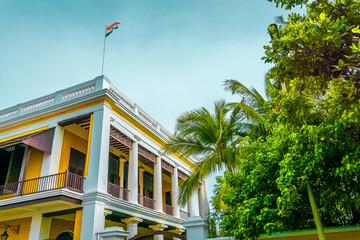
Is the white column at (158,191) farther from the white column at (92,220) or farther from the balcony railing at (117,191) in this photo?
the white column at (92,220)

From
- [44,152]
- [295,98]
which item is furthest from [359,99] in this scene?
[44,152]

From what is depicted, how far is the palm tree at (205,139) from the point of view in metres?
9.53

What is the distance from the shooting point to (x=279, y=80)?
212 inches

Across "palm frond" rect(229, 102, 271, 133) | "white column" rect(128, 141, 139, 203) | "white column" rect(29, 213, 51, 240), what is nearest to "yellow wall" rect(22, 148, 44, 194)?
"white column" rect(29, 213, 51, 240)

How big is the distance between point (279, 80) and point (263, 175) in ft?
6.33

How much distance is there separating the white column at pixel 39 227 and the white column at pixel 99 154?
2.35 m

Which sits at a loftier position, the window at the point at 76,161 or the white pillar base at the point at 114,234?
the window at the point at 76,161

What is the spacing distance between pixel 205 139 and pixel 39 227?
284 inches

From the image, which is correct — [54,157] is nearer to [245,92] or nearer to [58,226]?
[58,226]

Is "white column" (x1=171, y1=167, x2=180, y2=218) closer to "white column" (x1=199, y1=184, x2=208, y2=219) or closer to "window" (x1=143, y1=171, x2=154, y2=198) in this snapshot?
"window" (x1=143, y1=171, x2=154, y2=198)

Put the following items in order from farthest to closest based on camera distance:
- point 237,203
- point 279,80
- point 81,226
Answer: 1. point 81,226
2. point 237,203
3. point 279,80

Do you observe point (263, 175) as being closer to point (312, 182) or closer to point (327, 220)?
point (312, 182)

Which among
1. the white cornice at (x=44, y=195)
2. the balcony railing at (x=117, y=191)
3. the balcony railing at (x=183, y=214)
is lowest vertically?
the white cornice at (x=44, y=195)

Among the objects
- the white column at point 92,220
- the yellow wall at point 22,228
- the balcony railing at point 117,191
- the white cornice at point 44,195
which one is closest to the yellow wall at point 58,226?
the yellow wall at point 22,228
